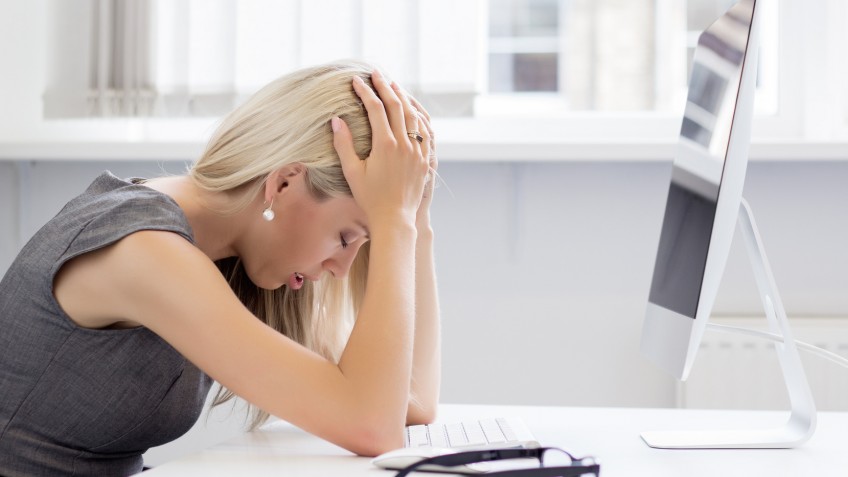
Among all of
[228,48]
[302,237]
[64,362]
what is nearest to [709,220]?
[302,237]

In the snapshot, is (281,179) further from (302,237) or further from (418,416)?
(418,416)

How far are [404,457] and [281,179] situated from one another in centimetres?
38

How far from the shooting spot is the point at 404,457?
0.85m

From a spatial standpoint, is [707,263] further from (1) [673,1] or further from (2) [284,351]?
(1) [673,1]

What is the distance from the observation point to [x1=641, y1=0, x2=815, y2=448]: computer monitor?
863 mm

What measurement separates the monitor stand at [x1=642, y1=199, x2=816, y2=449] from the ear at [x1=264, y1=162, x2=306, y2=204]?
52 centimetres

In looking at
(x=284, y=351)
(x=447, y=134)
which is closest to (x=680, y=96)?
(x=447, y=134)

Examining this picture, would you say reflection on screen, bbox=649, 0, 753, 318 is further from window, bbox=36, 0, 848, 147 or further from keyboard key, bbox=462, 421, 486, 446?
window, bbox=36, 0, 848, 147

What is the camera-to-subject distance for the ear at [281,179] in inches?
40.9

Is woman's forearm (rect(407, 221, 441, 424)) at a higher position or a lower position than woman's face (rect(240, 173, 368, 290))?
lower

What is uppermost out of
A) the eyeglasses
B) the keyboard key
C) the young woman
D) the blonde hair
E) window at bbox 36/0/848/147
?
window at bbox 36/0/848/147

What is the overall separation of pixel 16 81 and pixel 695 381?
172cm

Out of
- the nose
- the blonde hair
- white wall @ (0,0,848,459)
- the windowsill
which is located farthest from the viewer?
white wall @ (0,0,848,459)

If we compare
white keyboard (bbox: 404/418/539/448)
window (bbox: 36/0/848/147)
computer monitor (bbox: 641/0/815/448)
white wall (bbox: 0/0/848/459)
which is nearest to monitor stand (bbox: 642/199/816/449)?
computer monitor (bbox: 641/0/815/448)
